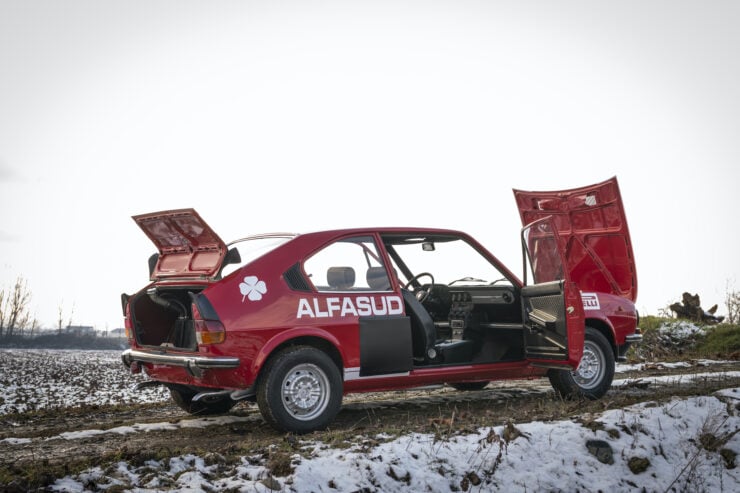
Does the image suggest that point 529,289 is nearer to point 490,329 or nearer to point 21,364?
point 490,329

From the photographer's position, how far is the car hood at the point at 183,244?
600cm

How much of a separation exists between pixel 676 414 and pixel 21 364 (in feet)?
58.2

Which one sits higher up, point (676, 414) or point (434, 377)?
point (434, 377)

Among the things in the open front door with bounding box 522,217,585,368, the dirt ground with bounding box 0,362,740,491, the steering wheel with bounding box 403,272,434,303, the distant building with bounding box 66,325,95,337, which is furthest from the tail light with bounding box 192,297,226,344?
the distant building with bounding box 66,325,95,337

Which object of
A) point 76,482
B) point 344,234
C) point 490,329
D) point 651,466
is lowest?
point 651,466

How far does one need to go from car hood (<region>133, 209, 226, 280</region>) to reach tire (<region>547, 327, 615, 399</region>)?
3.92 m

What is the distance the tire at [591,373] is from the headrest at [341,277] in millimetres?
2686

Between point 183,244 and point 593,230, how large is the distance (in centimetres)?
553

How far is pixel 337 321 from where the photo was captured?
234 inches

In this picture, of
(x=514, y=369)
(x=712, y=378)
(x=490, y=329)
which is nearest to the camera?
(x=514, y=369)

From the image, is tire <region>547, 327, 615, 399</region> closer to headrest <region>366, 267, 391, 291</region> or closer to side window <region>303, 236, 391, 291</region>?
headrest <region>366, 267, 391, 291</region>

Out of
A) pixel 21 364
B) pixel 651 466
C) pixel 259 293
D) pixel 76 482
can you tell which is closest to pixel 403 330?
pixel 259 293

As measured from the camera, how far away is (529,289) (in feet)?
24.0

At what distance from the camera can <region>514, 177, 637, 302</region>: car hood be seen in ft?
29.1
